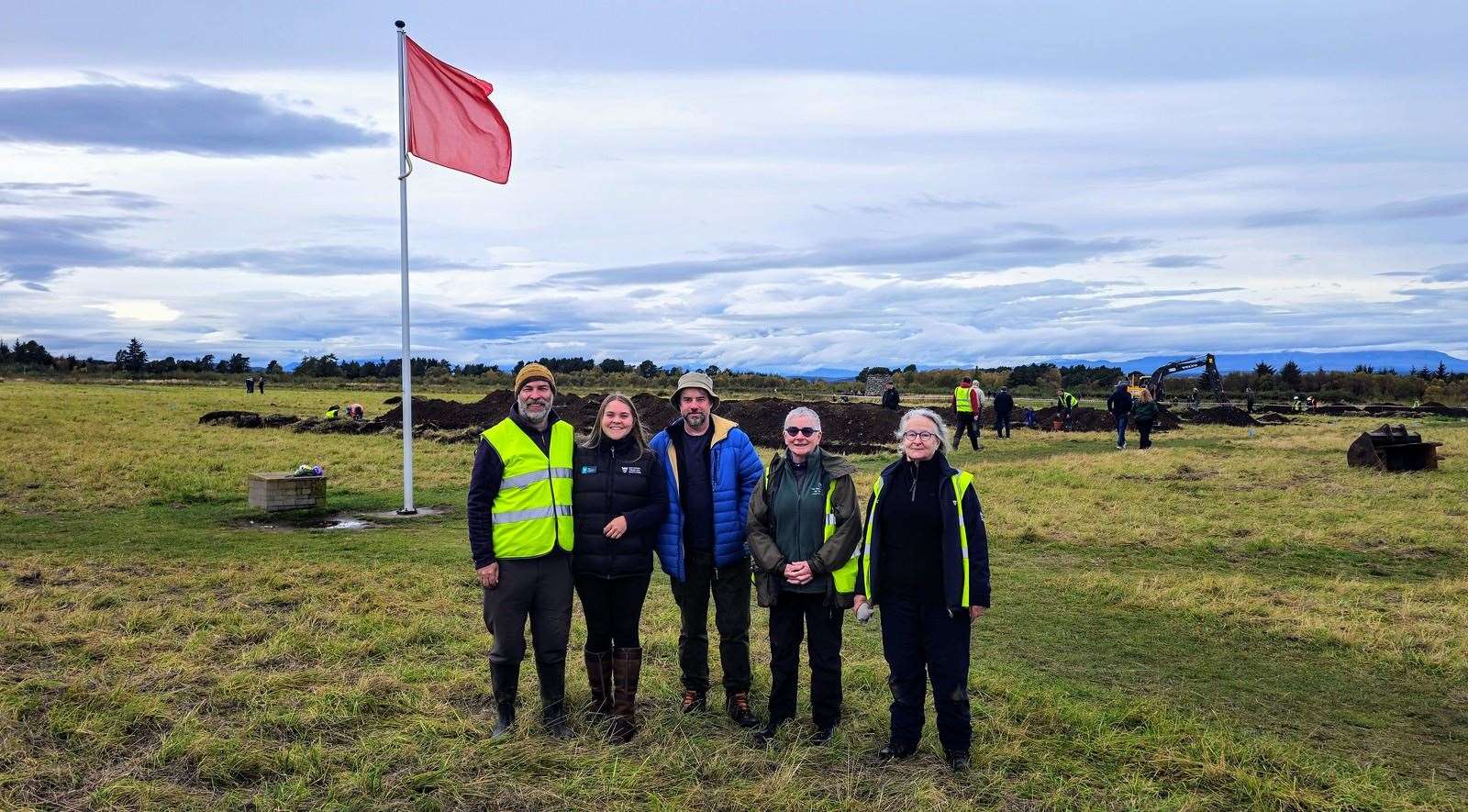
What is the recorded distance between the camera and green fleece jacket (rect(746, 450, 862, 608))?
189 inches

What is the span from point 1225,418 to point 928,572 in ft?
111

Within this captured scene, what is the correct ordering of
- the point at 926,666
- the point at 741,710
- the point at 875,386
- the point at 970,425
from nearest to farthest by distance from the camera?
1. the point at 926,666
2. the point at 741,710
3. the point at 970,425
4. the point at 875,386

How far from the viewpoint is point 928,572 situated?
4.57 meters

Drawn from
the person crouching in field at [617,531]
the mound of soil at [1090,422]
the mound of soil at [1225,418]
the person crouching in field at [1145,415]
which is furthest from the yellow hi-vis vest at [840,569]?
the mound of soil at [1225,418]

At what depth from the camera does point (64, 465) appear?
17156 mm

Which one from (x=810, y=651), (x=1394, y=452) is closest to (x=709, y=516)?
(x=810, y=651)

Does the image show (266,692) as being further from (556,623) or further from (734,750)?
(734,750)

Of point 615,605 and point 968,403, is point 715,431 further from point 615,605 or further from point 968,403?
point 968,403

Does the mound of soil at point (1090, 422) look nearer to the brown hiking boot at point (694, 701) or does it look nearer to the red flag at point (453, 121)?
the red flag at point (453, 121)

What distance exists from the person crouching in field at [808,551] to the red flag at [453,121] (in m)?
9.81

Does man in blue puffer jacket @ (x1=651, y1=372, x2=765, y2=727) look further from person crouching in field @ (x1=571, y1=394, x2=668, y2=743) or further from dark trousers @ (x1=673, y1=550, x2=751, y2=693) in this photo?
person crouching in field @ (x1=571, y1=394, x2=668, y2=743)

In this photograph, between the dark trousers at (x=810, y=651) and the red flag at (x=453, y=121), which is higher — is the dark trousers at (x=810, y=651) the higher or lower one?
the lower one

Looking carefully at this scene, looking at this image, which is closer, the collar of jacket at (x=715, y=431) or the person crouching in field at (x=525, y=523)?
the person crouching in field at (x=525, y=523)

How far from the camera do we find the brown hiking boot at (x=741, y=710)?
17.4 feet
